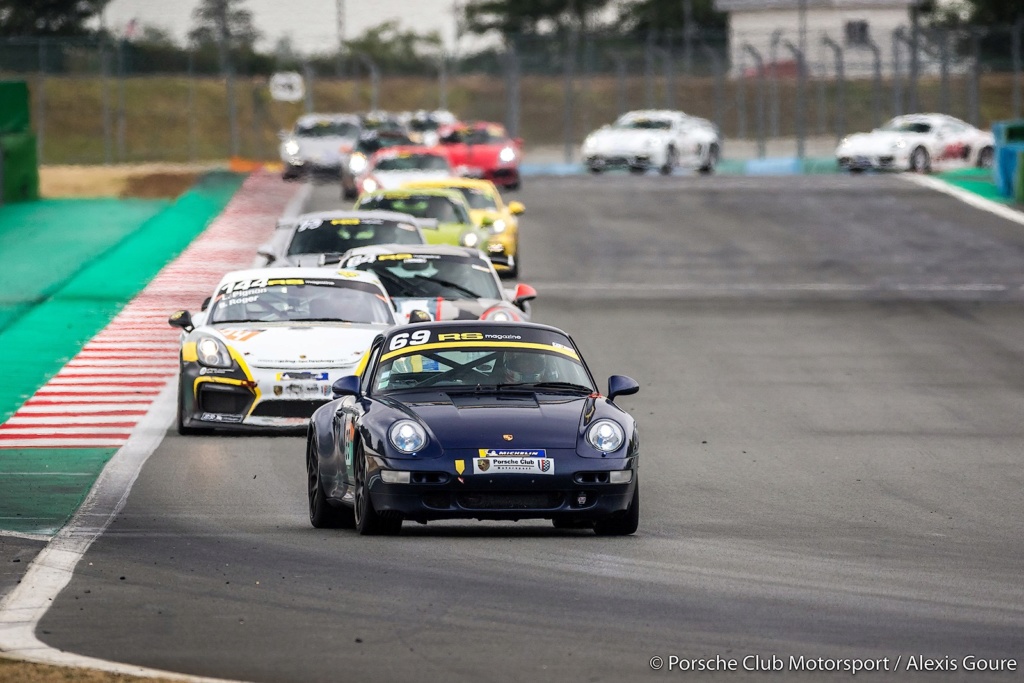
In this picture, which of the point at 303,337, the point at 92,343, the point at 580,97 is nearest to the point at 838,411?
the point at 303,337

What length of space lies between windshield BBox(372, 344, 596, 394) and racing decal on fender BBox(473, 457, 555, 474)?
3.23ft

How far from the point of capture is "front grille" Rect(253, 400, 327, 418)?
50.5ft

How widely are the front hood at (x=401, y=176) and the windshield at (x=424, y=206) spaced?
8048 mm

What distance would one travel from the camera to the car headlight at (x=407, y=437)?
10648 mm

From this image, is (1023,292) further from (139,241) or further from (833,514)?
(833,514)

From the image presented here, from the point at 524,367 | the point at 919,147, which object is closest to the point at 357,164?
the point at 919,147

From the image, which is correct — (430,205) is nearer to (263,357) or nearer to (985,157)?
(263,357)

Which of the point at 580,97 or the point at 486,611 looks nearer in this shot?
the point at 486,611

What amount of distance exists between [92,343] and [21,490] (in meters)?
8.51

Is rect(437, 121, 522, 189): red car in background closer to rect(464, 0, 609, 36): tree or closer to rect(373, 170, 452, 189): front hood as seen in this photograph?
rect(373, 170, 452, 189): front hood

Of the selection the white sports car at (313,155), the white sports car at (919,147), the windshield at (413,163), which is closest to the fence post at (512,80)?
the white sports car at (313,155)

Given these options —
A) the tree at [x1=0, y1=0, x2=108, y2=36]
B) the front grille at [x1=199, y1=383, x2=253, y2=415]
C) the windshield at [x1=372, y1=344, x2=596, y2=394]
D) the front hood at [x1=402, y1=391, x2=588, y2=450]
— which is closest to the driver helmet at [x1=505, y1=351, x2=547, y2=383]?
the windshield at [x1=372, y1=344, x2=596, y2=394]

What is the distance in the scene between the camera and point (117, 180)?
153 ft

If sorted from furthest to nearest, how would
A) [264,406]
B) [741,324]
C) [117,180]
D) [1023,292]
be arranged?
[117,180]
[1023,292]
[741,324]
[264,406]
